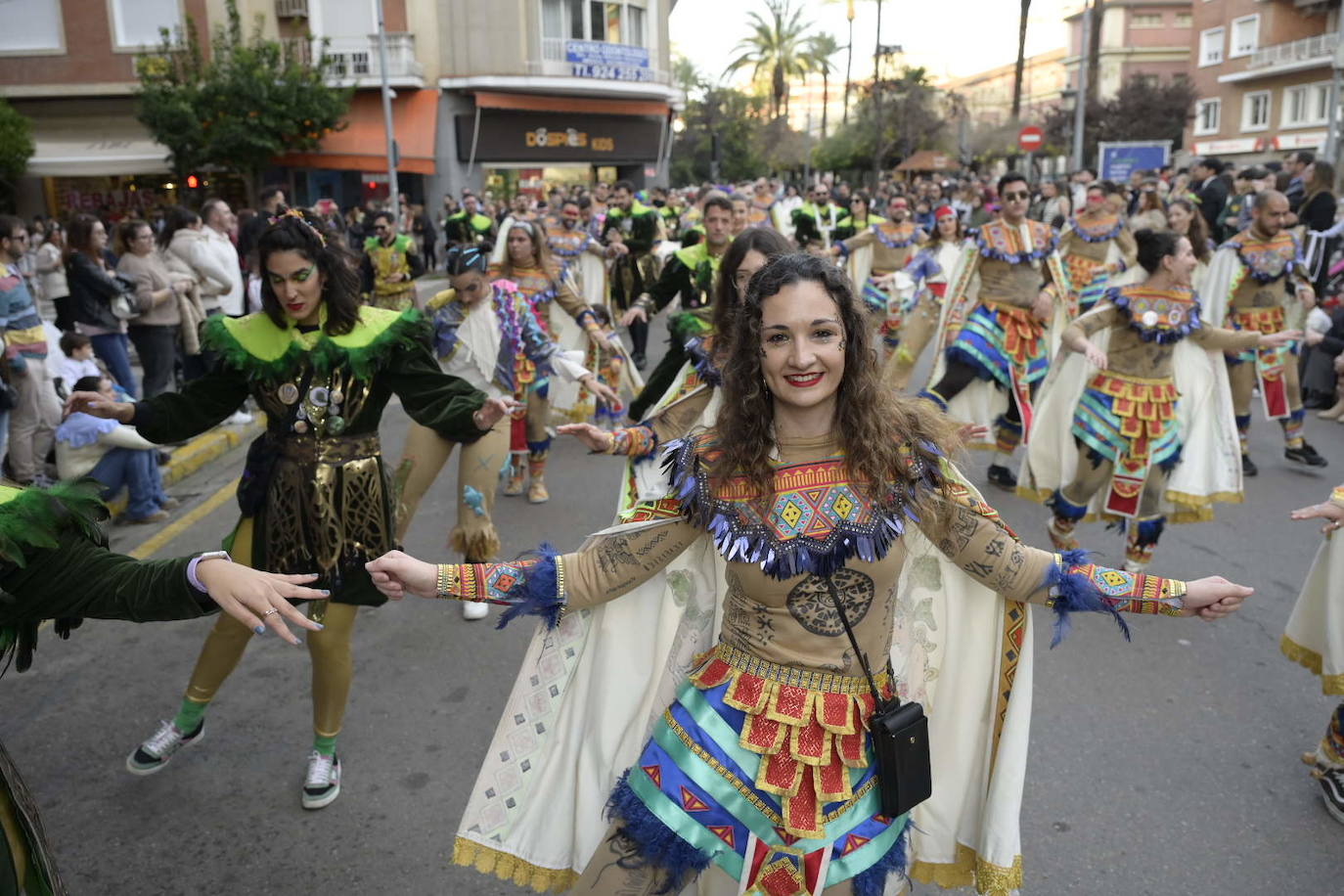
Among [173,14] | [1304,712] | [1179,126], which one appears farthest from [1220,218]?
[1179,126]

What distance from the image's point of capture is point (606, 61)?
116ft

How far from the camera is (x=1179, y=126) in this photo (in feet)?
146

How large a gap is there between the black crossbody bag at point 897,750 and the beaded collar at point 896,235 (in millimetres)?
9620

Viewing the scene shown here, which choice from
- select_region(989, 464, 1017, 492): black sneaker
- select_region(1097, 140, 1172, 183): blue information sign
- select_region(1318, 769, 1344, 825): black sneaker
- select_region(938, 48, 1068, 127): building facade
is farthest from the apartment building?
select_region(1318, 769, 1344, 825): black sneaker

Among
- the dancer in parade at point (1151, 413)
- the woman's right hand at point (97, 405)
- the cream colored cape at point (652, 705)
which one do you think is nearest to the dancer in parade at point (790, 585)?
the cream colored cape at point (652, 705)

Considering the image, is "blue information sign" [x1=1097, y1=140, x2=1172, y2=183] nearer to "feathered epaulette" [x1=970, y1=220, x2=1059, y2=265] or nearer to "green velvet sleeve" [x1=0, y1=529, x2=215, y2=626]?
"feathered epaulette" [x1=970, y1=220, x2=1059, y2=265]

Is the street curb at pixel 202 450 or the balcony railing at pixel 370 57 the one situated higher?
the balcony railing at pixel 370 57

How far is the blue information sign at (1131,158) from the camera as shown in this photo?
26609 millimetres

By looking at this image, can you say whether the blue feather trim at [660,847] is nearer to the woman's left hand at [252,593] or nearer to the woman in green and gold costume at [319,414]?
the woman's left hand at [252,593]

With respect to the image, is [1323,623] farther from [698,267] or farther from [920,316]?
[920,316]

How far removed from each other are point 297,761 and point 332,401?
1502 millimetres

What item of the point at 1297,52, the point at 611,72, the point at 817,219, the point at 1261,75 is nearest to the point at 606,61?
the point at 611,72

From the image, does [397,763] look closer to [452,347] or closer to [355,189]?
[452,347]

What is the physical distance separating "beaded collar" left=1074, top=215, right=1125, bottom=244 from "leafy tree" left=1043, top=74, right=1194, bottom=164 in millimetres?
34888
